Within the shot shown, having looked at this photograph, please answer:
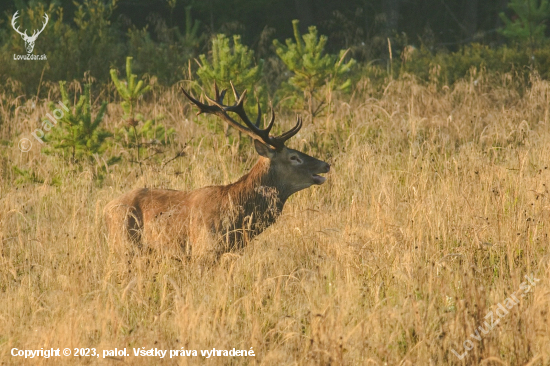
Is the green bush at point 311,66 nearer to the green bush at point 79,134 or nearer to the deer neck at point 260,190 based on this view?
the green bush at point 79,134

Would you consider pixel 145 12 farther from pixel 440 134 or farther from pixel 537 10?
pixel 440 134

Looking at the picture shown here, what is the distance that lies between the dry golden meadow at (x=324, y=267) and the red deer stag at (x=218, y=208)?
199 millimetres

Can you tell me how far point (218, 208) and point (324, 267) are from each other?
1.14 metres

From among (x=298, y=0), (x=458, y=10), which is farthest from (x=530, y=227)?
(x=458, y=10)

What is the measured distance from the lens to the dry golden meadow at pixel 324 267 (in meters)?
4.30

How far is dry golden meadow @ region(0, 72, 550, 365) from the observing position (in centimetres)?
430

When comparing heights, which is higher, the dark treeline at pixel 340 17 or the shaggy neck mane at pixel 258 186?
the dark treeline at pixel 340 17

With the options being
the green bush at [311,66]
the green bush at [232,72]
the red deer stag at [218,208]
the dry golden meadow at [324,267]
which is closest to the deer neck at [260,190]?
the red deer stag at [218,208]

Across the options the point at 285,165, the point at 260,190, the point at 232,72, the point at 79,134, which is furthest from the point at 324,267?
the point at 232,72

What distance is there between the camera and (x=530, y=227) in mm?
6000

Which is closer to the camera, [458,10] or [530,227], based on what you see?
[530,227]

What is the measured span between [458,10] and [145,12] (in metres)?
10.7

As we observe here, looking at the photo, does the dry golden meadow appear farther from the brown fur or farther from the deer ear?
the deer ear

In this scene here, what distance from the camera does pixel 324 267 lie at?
18.7ft
